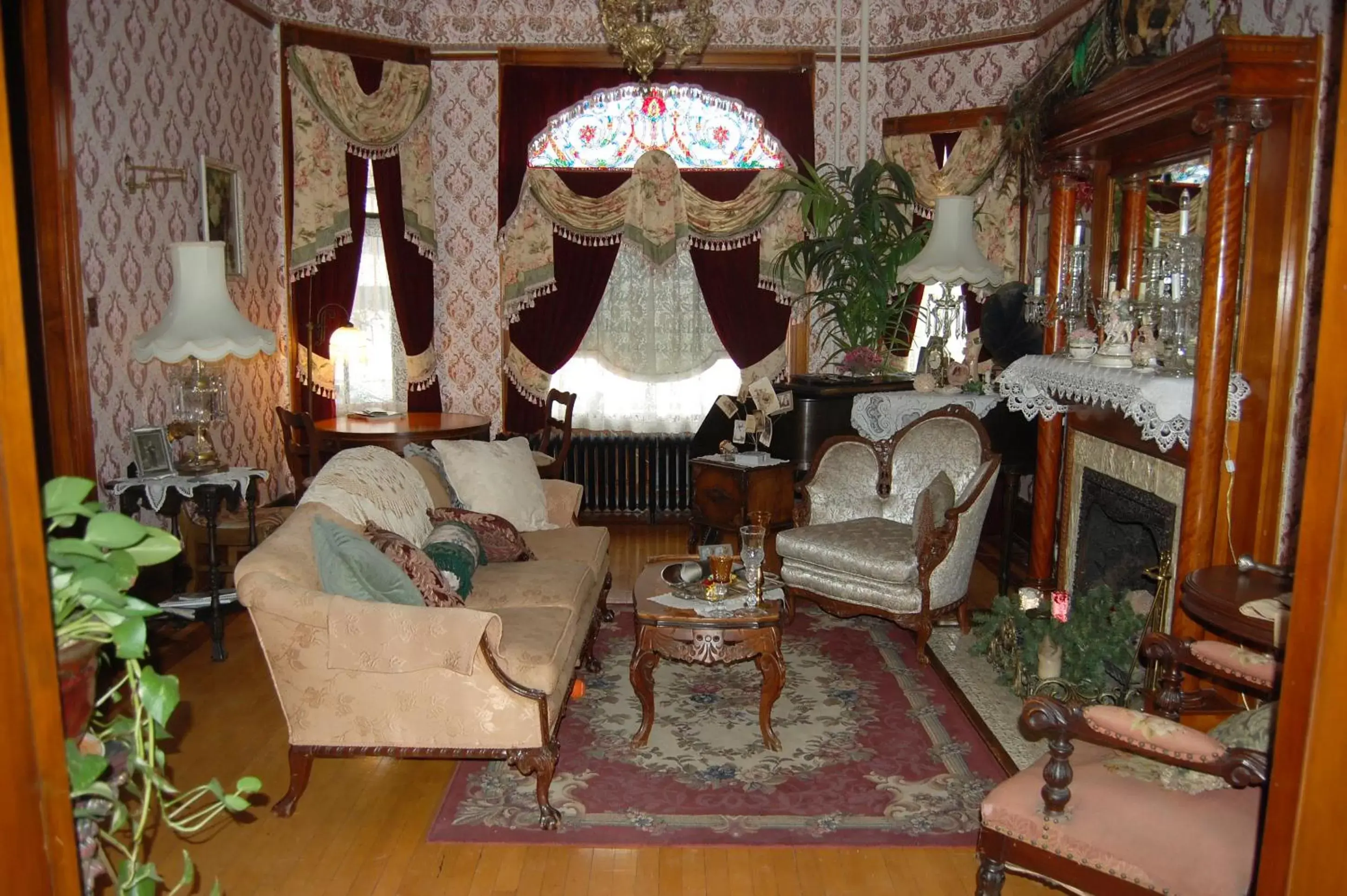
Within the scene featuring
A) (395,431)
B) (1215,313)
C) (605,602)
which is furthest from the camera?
(395,431)

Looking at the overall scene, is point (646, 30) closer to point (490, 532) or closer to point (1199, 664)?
point (490, 532)

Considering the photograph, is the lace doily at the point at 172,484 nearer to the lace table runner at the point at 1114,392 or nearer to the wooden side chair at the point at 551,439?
the wooden side chair at the point at 551,439

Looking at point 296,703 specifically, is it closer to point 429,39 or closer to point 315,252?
point 315,252

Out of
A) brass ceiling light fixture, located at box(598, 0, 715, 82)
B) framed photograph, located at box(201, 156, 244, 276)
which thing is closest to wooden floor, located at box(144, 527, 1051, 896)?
framed photograph, located at box(201, 156, 244, 276)

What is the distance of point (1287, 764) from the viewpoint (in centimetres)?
121

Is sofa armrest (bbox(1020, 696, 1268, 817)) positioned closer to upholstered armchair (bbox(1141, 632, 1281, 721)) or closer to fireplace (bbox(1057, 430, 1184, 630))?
upholstered armchair (bbox(1141, 632, 1281, 721))

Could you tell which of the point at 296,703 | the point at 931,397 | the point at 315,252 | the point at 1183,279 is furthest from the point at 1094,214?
the point at 315,252

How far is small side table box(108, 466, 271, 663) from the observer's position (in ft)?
14.7

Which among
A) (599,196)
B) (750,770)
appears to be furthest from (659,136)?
Answer: (750,770)

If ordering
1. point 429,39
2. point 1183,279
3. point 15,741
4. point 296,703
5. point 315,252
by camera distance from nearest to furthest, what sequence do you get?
point 15,741 < point 296,703 < point 1183,279 < point 315,252 < point 429,39

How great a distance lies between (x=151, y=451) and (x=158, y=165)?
1511 mm

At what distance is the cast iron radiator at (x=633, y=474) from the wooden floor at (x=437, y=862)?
4066 millimetres

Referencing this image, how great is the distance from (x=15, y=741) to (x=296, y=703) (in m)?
2.03

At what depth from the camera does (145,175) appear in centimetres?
496
